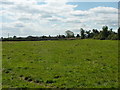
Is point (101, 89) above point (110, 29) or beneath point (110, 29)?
beneath

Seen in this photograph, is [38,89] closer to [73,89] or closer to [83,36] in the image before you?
[73,89]

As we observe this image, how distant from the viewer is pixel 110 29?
12925 centimetres

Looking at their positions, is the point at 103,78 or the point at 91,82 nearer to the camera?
the point at 91,82

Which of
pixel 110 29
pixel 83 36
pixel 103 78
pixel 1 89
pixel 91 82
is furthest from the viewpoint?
pixel 83 36

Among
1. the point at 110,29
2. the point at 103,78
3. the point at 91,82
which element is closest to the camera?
the point at 91,82

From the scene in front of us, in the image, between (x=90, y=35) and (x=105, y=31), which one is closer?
(x=105, y=31)

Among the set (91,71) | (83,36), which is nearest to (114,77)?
(91,71)

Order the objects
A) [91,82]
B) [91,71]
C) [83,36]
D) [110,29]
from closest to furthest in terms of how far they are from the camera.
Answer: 1. [91,82]
2. [91,71]
3. [110,29]
4. [83,36]

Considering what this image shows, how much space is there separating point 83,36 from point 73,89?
5427 inches

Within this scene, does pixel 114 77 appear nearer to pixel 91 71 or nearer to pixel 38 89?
pixel 91 71

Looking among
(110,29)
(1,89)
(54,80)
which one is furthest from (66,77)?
(110,29)

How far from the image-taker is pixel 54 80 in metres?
11.5

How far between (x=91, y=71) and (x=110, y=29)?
4708 inches

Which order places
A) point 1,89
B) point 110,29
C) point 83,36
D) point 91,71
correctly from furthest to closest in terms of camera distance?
1. point 83,36
2. point 110,29
3. point 91,71
4. point 1,89
